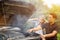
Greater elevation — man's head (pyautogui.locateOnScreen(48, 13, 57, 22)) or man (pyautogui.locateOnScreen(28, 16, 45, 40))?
man's head (pyautogui.locateOnScreen(48, 13, 57, 22))

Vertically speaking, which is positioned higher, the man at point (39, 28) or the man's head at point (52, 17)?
the man's head at point (52, 17)

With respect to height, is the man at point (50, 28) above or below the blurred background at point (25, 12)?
below

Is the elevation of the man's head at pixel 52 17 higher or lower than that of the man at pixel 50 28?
higher

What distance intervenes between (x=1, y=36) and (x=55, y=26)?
0.74 metres

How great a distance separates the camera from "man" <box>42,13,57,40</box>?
10.0ft

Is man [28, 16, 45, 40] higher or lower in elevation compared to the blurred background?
lower

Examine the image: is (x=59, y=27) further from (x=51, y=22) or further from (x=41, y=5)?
(x=41, y=5)

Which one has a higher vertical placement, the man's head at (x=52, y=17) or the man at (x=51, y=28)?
the man's head at (x=52, y=17)

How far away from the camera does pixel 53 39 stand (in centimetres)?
305

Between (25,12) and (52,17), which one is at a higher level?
(25,12)

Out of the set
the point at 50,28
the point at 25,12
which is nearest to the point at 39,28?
the point at 50,28

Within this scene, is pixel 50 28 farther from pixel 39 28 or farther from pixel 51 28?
pixel 39 28

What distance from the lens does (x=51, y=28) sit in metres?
3.09

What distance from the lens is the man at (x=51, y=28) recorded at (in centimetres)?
306
